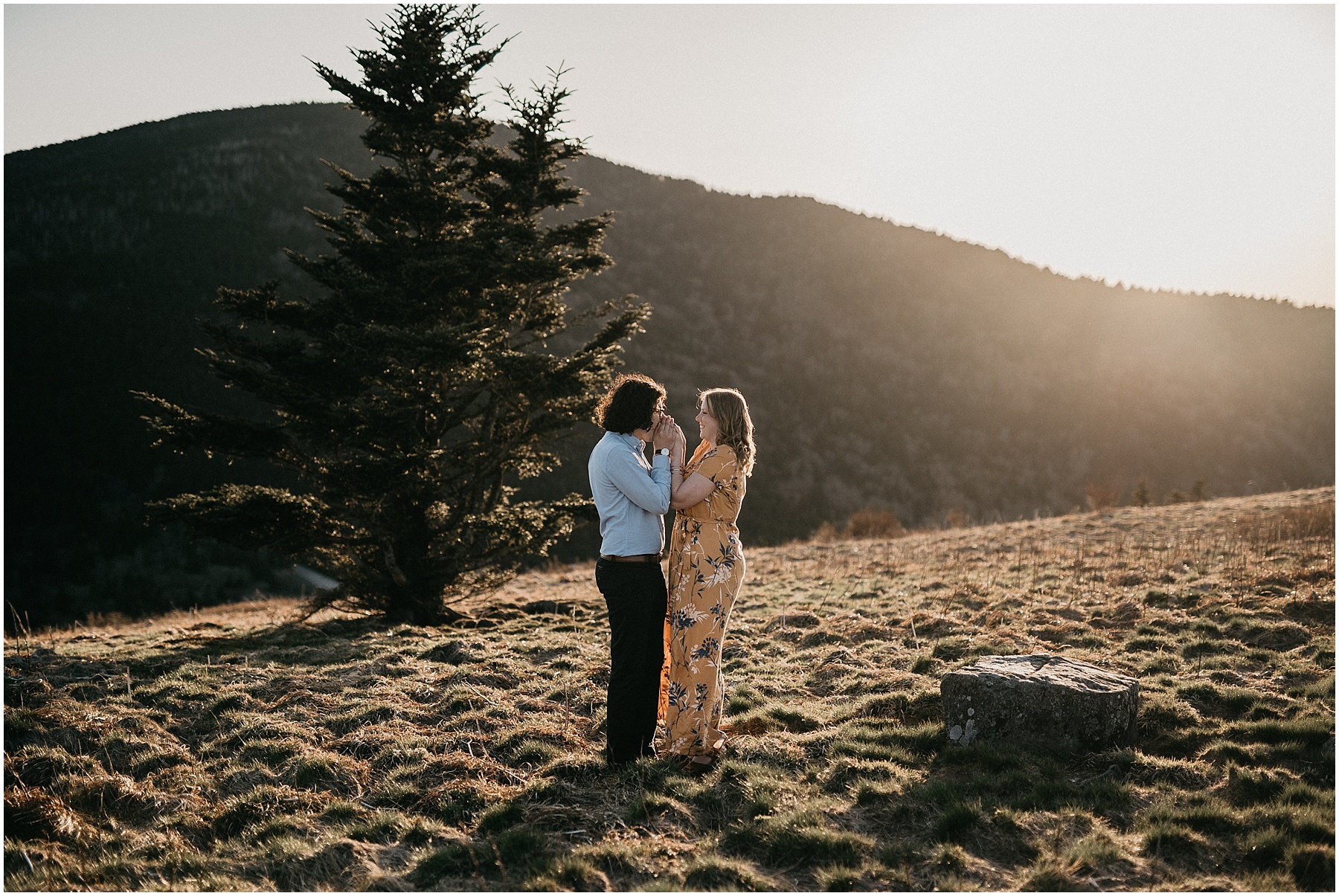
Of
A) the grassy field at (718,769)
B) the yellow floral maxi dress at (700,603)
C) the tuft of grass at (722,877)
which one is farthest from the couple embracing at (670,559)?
the tuft of grass at (722,877)

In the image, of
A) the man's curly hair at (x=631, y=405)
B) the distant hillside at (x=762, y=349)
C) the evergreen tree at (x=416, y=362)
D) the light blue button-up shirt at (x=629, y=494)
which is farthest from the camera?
the distant hillside at (x=762, y=349)

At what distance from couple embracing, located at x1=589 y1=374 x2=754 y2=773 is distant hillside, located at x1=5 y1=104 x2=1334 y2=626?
101 ft

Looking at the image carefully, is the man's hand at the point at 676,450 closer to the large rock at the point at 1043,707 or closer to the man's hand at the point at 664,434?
the man's hand at the point at 664,434

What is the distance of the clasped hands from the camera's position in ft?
16.7

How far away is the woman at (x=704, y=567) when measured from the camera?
511 cm

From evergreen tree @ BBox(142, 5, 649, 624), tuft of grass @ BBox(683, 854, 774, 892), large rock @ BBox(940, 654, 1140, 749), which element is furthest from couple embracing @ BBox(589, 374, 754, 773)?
evergreen tree @ BBox(142, 5, 649, 624)

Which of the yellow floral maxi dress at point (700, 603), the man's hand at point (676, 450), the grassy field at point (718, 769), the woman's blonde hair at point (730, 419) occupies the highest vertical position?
the woman's blonde hair at point (730, 419)

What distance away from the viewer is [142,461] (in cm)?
3638

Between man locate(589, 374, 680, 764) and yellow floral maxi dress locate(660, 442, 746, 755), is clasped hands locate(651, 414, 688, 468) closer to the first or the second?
man locate(589, 374, 680, 764)

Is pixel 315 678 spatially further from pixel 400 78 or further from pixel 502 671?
pixel 400 78

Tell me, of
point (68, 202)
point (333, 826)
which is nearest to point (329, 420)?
point (333, 826)

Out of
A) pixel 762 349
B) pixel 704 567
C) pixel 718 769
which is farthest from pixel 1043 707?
pixel 762 349

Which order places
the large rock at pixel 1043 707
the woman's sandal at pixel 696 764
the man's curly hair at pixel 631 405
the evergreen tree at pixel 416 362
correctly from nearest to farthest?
the man's curly hair at pixel 631 405 → the woman's sandal at pixel 696 764 → the large rock at pixel 1043 707 → the evergreen tree at pixel 416 362

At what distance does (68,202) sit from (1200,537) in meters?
62.6
